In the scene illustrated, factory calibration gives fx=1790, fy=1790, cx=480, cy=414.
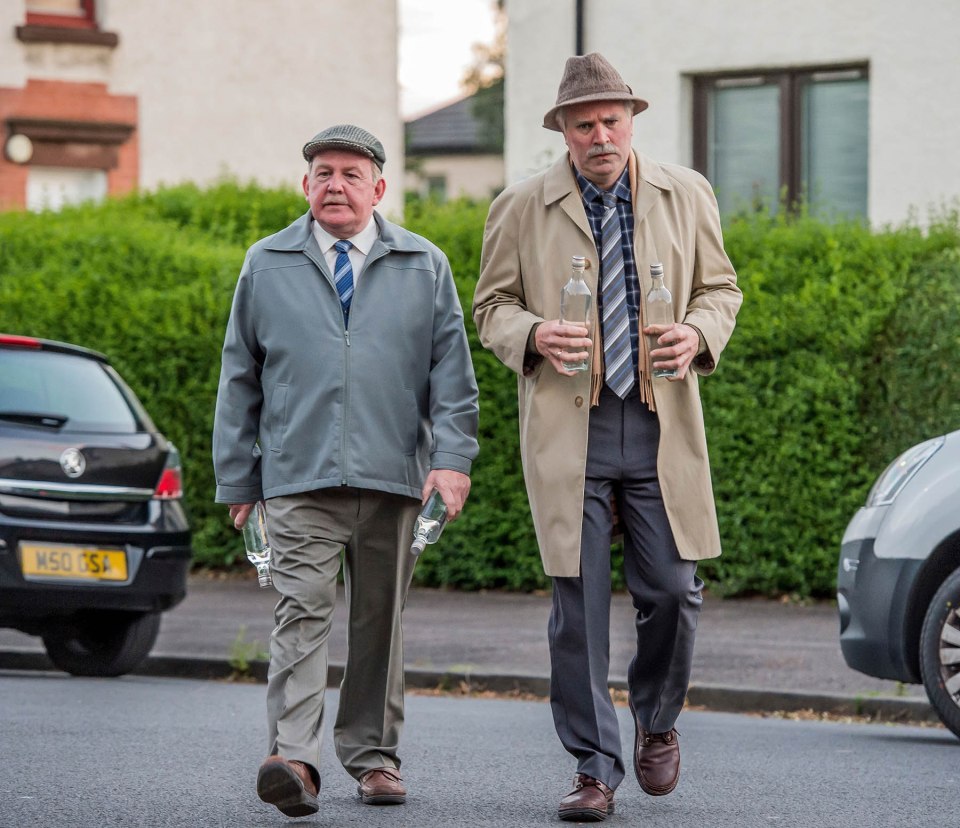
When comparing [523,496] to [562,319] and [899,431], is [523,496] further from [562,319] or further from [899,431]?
[562,319]

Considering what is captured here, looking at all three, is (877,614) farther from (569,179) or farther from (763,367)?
(763,367)

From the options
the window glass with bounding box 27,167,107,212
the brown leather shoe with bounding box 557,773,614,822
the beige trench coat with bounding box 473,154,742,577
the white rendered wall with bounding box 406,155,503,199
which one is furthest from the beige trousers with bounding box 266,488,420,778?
the white rendered wall with bounding box 406,155,503,199

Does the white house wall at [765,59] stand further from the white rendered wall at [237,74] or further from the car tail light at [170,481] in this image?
the white rendered wall at [237,74]

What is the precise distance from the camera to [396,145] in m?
25.7

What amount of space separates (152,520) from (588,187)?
402 centimetres

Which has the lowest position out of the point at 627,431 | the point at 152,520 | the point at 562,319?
the point at 152,520

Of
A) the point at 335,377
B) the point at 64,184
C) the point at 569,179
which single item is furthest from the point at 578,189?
the point at 64,184

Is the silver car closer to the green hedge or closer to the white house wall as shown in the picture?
the green hedge

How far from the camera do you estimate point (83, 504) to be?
338 inches

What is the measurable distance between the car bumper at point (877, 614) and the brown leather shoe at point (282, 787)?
2913 millimetres

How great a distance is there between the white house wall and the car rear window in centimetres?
564

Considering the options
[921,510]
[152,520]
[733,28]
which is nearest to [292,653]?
[921,510]

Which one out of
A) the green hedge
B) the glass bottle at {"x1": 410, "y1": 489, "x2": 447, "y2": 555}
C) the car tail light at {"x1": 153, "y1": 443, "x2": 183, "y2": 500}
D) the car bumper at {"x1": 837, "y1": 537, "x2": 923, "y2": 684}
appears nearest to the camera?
the glass bottle at {"x1": 410, "y1": 489, "x2": 447, "y2": 555}

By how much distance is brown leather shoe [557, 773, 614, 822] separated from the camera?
520 cm
